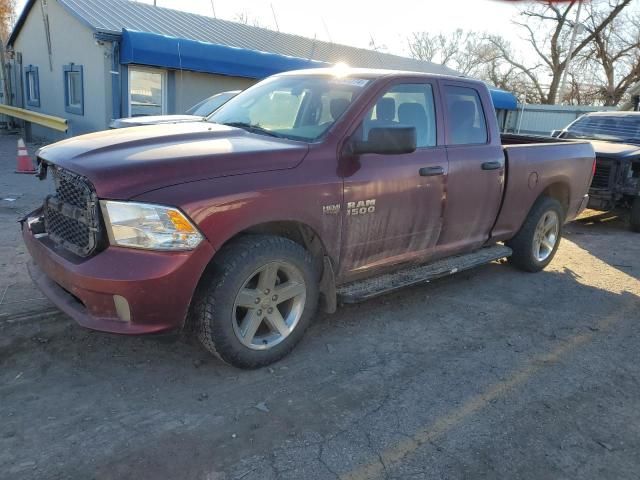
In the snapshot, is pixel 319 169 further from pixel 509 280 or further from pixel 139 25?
pixel 139 25

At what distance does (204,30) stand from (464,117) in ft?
46.6

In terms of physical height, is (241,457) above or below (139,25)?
below

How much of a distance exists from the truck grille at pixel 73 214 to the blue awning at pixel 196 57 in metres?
10.3

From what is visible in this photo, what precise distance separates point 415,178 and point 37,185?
7733 millimetres

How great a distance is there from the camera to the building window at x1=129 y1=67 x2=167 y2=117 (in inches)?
540

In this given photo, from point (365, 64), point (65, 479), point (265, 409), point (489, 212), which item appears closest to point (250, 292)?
point (265, 409)

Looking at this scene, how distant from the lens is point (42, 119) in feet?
49.0

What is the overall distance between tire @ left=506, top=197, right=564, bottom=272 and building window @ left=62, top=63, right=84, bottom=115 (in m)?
13.1

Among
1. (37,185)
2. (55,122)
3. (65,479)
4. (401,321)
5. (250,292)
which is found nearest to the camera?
(65,479)

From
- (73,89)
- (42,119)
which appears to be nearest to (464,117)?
(42,119)

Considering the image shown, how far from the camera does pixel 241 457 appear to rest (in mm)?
2639

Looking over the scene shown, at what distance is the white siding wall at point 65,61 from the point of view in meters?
13.4

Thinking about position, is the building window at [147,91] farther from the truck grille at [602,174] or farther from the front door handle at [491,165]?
the front door handle at [491,165]

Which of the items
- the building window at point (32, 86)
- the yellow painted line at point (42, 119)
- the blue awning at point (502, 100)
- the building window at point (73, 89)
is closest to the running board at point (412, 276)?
the yellow painted line at point (42, 119)
